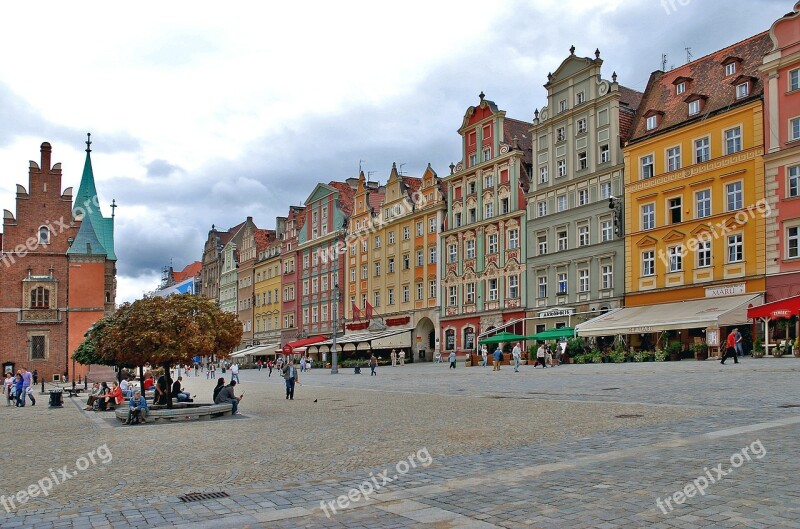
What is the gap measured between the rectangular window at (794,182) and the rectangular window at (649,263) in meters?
8.70

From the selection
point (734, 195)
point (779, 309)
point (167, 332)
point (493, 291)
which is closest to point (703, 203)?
point (734, 195)

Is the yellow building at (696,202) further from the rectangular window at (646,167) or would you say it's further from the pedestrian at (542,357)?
the pedestrian at (542,357)

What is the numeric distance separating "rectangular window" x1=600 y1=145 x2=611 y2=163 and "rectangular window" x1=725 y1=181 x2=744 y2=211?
8.67 meters

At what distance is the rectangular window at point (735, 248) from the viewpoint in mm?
40875

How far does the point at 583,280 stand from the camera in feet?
164

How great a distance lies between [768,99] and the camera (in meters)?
39.8

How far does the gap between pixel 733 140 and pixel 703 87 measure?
16.3 ft

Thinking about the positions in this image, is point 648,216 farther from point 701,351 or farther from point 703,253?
point 701,351

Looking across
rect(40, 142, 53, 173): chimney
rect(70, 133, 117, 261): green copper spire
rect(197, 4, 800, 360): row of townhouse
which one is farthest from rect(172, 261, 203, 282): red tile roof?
rect(40, 142, 53, 173): chimney

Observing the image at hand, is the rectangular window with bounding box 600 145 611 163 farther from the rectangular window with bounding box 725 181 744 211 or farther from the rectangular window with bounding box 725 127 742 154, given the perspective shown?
the rectangular window with bounding box 725 181 744 211

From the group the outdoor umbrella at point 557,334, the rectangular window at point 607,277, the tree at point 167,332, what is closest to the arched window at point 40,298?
the outdoor umbrella at point 557,334

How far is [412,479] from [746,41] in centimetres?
4291

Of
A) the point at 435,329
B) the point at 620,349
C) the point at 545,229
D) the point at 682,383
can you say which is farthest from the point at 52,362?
the point at 682,383

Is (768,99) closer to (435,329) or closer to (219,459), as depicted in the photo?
(435,329)
